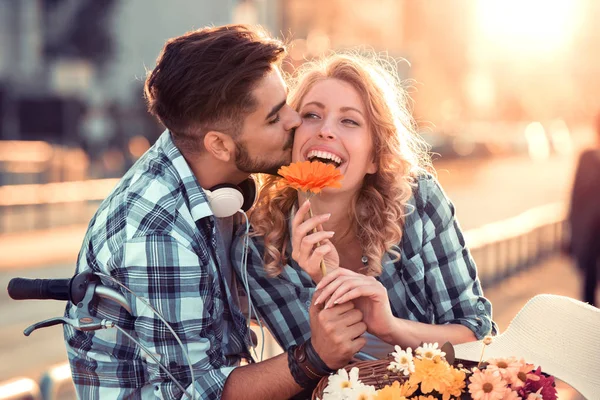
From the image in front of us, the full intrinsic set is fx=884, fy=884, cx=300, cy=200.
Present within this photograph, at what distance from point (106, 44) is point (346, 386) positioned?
1509 inches

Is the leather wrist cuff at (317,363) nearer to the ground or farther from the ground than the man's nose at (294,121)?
nearer to the ground

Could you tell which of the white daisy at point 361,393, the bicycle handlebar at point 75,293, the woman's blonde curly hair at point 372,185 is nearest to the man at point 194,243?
the bicycle handlebar at point 75,293

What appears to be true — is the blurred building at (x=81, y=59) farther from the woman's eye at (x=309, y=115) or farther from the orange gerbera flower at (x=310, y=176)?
the orange gerbera flower at (x=310, y=176)

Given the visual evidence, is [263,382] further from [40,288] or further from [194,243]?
[40,288]

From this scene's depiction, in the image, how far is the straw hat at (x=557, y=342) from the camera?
259cm

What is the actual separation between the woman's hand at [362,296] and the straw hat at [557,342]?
29cm

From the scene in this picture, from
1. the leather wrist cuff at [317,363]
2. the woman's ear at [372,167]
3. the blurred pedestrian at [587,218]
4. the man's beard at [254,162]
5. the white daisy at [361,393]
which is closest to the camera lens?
the white daisy at [361,393]

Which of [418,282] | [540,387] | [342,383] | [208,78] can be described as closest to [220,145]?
[208,78]

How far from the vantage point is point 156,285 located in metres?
2.74

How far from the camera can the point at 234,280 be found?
346cm

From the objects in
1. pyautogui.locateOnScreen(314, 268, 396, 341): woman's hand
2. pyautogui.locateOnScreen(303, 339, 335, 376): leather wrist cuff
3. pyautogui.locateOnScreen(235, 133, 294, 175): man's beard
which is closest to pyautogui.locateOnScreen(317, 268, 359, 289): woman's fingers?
pyautogui.locateOnScreen(314, 268, 396, 341): woman's hand

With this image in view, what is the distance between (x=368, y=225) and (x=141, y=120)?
34131 mm

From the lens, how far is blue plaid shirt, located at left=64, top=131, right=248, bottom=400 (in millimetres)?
2740

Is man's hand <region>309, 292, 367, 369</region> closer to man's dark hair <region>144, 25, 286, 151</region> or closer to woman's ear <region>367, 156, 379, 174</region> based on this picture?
man's dark hair <region>144, 25, 286, 151</region>
